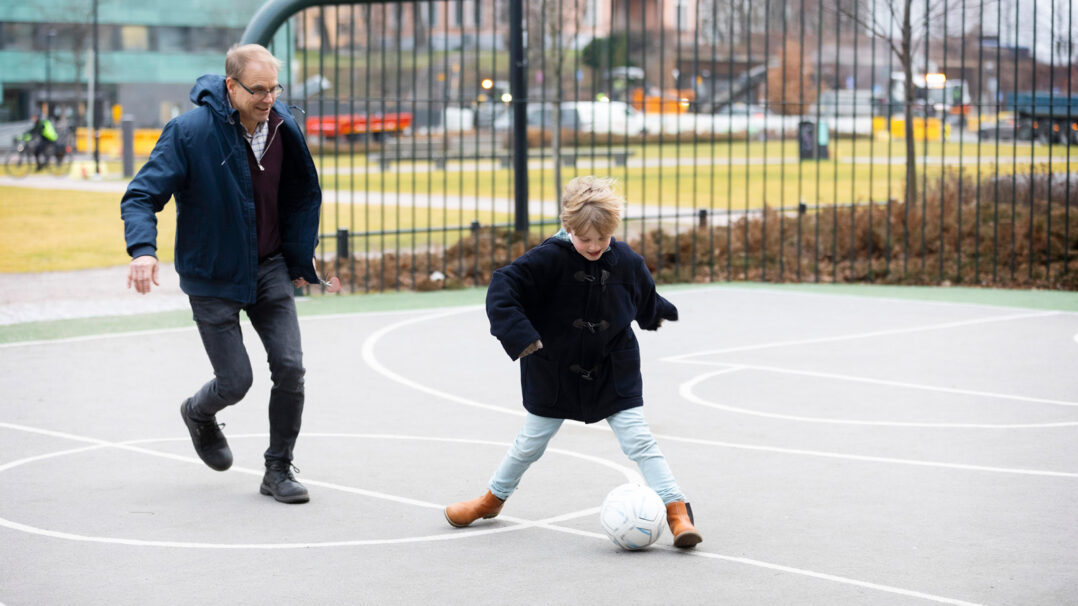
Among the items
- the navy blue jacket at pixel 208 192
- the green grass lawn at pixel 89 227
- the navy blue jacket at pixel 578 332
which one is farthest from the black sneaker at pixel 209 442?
the green grass lawn at pixel 89 227

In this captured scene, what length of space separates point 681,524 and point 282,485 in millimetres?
1730

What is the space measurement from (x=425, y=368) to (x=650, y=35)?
2953 cm

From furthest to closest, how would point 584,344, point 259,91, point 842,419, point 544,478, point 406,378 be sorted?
point 406,378 < point 842,419 < point 544,478 < point 259,91 < point 584,344

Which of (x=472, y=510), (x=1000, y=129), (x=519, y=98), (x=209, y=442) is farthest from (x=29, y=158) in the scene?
(x=472, y=510)

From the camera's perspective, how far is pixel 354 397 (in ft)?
27.1

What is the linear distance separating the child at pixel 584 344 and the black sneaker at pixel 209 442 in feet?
4.74

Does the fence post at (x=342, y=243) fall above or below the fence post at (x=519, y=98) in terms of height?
below

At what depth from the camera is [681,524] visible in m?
5.07

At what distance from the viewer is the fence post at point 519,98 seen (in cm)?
1420

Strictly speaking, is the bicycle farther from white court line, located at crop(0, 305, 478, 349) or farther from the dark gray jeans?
the dark gray jeans

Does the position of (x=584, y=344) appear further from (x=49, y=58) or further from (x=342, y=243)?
(x=49, y=58)

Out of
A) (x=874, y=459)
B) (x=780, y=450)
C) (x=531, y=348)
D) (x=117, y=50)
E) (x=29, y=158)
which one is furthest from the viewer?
(x=117, y=50)

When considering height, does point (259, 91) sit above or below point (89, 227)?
above

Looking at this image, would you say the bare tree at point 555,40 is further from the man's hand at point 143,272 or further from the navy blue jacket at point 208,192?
the man's hand at point 143,272
